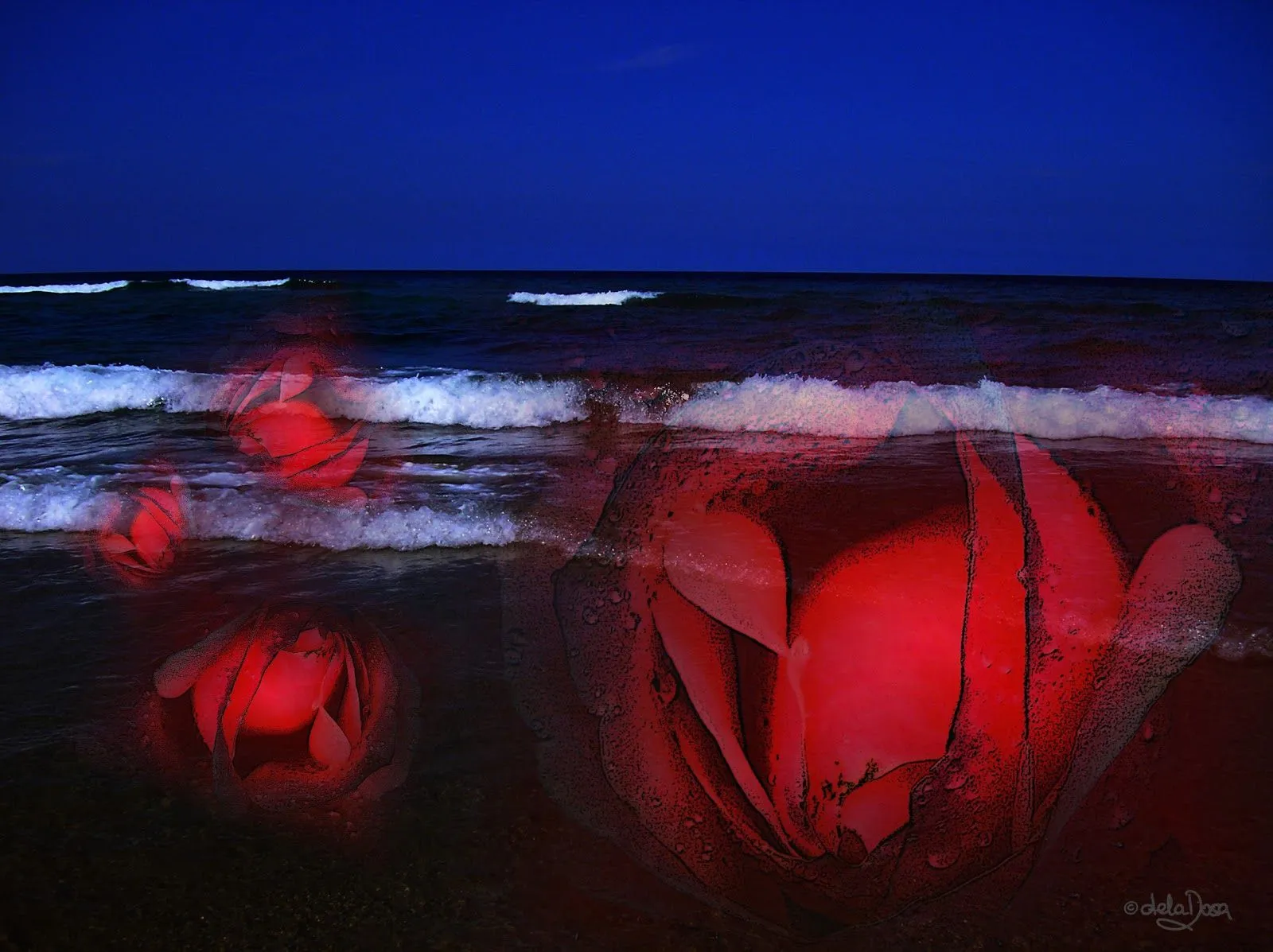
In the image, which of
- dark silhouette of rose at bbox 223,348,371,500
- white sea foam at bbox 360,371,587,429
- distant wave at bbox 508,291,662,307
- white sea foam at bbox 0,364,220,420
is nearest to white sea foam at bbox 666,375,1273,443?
white sea foam at bbox 360,371,587,429

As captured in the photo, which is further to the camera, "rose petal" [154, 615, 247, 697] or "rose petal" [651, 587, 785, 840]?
"rose petal" [154, 615, 247, 697]

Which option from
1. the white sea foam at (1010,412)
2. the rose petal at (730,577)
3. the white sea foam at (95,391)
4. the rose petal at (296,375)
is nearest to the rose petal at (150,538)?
the rose petal at (730,577)

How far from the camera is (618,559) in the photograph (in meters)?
1.13

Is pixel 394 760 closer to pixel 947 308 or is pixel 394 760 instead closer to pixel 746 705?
pixel 746 705

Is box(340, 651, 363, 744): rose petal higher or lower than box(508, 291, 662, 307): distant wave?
lower

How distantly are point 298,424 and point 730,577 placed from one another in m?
6.56

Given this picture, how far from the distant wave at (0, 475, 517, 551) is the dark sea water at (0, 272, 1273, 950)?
14 mm

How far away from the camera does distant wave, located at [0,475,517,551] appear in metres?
2.96

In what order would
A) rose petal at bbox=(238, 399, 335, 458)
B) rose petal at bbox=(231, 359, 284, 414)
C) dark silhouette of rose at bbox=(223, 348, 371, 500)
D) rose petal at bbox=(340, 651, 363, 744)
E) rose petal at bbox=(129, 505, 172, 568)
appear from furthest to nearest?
rose petal at bbox=(231, 359, 284, 414)
rose petal at bbox=(238, 399, 335, 458)
dark silhouette of rose at bbox=(223, 348, 371, 500)
rose petal at bbox=(129, 505, 172, 568)
rose petal at bbox=(340, 651, 363, 744)

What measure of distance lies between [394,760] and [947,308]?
15203mm

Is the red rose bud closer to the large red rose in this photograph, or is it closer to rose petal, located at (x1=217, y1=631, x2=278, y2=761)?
rose petal, located at (x1=217, y1=631, x2=278, y2=761)

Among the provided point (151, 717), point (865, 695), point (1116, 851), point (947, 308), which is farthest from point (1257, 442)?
point (947, 308)

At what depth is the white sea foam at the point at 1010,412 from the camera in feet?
17.6

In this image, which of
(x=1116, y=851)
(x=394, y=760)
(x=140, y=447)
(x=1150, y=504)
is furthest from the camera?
(x=140, y=447)
